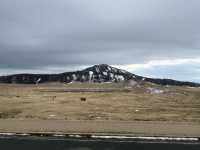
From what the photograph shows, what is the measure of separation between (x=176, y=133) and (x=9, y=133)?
827 centimetres

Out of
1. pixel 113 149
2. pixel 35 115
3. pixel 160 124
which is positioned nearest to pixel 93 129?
pixel 160 124

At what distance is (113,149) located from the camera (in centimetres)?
1662

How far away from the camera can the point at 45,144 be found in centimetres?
1789

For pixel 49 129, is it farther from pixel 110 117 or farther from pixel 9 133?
pixel 110 117

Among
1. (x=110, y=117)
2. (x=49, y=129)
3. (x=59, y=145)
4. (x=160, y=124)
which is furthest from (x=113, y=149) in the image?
(x=110, y=117)

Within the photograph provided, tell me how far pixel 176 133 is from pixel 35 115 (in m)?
12.9

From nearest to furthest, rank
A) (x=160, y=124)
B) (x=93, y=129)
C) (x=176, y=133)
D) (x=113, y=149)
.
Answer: (x=113, y=149) < (x=176, y=133) < (x=93, y=129) < (x=160, y=124)

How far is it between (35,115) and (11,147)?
1406 centimetres

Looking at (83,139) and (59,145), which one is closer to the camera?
(59,145)

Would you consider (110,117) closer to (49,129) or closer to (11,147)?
(49,129)

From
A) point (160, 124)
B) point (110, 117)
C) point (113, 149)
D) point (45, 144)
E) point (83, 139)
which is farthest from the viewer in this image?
point (110, 117)

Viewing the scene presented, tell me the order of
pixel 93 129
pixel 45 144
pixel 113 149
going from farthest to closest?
pixel 93 129
pixel 45 144
pixel 113 149

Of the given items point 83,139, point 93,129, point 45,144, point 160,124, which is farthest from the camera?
point 160,124

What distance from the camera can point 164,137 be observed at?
19.9 m
